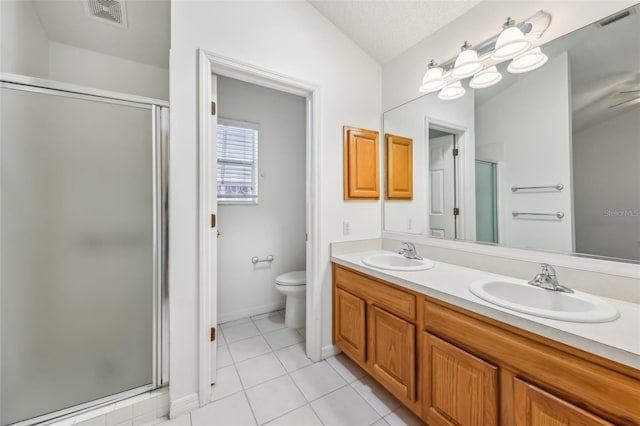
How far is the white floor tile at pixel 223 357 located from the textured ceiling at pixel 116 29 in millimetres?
2493

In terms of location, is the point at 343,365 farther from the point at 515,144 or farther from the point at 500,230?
the point at 515,144

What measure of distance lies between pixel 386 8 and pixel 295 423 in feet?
8.69

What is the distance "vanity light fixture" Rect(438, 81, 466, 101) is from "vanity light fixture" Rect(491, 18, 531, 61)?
0.85ft

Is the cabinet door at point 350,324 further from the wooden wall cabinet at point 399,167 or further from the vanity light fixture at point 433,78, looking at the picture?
the vanity light fixture at point 433,78

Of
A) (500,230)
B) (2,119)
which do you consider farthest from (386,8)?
(2,119)

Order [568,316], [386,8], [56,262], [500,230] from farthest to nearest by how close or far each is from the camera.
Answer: [386,8] < [500,230] < [56,262] < [568,316]

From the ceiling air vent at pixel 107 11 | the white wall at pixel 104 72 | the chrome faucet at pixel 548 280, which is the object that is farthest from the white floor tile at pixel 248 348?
the ceiling air vent at pixel 107 11

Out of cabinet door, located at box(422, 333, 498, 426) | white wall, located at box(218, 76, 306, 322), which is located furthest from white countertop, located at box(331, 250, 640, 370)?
white wall, located at box(218, 76, 306, 322)

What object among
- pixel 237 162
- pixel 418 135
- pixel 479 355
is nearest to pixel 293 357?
pixel 479 355

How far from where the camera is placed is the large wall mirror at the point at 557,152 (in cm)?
100

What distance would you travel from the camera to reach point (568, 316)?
0.78 m

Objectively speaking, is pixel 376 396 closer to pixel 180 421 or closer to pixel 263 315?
pixel 180 421

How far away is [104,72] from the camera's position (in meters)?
1.94

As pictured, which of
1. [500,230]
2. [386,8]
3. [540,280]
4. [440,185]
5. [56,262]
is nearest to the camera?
[540,280]
